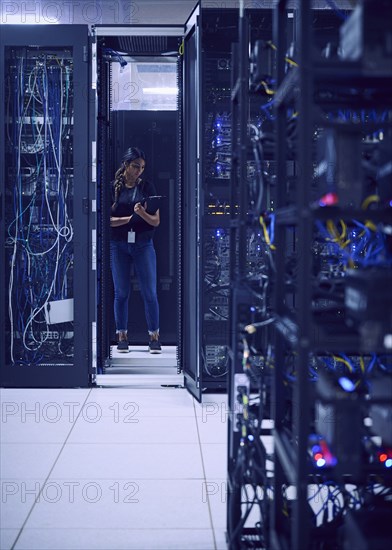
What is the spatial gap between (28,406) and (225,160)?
1.89m

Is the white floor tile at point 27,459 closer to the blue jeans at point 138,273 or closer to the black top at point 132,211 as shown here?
the blue jeans at point 138,273

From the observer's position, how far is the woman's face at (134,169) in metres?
5.43

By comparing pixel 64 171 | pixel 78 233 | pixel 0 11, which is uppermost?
pixel 0 11

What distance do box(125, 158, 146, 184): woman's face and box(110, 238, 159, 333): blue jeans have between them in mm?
504

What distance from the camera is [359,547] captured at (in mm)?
1344

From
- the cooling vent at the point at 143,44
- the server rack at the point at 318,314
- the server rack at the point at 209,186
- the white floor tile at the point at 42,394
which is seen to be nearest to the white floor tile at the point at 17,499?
the server rack at the point at 318,314

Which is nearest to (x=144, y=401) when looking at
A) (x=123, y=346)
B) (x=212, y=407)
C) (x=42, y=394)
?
(x=212, y=407)

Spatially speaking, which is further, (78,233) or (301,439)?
(78,233)

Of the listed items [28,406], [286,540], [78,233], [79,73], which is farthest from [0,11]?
[286,540]

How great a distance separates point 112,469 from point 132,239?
9.30 ft

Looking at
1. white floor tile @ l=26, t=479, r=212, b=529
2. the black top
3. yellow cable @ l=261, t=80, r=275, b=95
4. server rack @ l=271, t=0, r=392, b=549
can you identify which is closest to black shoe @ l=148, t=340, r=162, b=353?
the black top

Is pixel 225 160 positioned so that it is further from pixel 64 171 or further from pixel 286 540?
pixel 286 540

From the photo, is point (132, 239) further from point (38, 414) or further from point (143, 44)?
point (38, 414)

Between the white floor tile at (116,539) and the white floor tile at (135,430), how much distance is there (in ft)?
3.37
